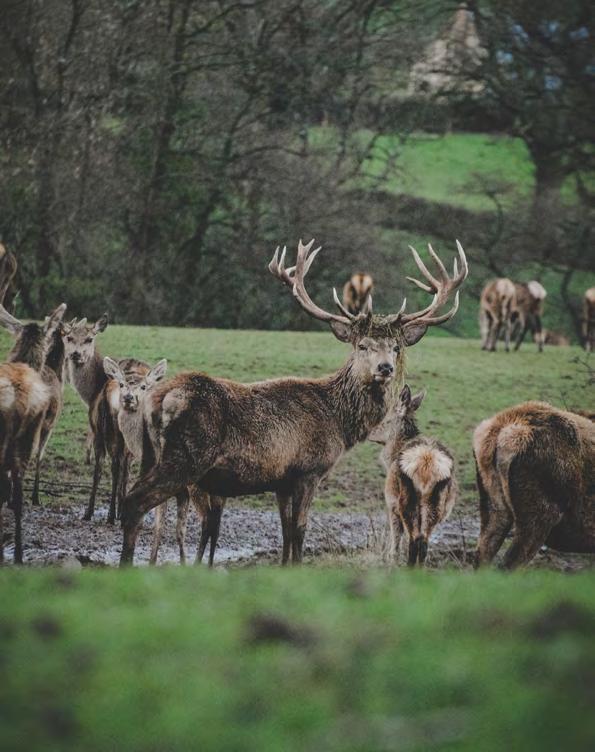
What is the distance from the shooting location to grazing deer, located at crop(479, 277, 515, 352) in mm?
23780

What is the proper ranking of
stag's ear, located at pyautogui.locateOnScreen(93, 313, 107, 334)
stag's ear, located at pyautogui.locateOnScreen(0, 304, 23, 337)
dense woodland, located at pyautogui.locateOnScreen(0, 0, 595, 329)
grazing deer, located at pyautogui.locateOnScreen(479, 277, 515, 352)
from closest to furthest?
stag's ear, located at pyautogui.locateOnScreen(0, 304, 23, 337) → stag's ear, located at pyautogui.locateOnScreen(93, 313, 107, 334) → grazing deer, located at pyautogui.locateOnScreen(479, 277, 515, 352) → dense woodland, located at pyautogui.locateOnScreen(0, 0, 595, 329)

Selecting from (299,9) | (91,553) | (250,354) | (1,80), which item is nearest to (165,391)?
(91,553)

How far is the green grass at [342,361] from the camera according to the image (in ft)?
46.8

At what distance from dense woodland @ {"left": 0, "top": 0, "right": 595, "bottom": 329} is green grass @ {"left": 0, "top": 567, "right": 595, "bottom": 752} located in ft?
68.7

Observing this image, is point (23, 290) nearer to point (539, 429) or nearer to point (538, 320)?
point (538, 320)

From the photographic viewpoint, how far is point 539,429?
8.02m

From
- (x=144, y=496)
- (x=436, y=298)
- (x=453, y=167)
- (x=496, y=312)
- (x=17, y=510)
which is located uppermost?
(x=453, y=167)

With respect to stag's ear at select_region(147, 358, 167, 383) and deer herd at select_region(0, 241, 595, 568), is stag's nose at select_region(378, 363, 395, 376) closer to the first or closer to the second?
deer herd at select_region(0, 241, 595, 568)

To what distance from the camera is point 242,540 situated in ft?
38.8

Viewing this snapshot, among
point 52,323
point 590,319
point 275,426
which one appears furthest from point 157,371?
point 590,319

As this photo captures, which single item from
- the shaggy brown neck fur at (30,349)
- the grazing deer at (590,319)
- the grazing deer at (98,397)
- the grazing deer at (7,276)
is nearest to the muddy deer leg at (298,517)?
the grazing deer at (98,397)

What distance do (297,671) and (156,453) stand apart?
506 cm

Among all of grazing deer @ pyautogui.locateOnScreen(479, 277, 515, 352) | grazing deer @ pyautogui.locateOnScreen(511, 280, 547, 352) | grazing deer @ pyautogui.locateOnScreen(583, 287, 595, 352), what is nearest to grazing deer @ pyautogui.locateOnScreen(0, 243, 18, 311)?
grazing deer @ pyautogui.locateOnScreen(479, 277, 515, 352)

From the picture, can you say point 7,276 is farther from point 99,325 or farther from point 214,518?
point 214,518
